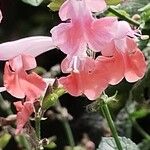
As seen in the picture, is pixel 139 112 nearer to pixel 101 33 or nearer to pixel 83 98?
pixel 83 98

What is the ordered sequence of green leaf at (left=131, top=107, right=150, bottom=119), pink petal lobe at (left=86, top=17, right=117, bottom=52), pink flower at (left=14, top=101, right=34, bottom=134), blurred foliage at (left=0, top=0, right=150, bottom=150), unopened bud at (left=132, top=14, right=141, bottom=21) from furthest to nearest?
green leaf at (left=131, top=107, right=150, bottom=119) < blurred foliage at (left=0, top=0, right=150, bottom=150) < unopened bud at (left=132, top=14, right=141, bottom=21) < pink flower at (left=14, top=101, right=34, bottom=134) < pink petal lobe at (left=86, top=17, right=117, bottom=52)

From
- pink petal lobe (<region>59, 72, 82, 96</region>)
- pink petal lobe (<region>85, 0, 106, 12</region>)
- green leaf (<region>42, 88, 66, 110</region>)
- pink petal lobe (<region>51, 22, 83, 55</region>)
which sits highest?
pink petal lobe (<region>85, 0, 106, 12</region>)

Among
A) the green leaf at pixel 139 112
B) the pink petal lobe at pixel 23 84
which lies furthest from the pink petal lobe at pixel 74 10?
the green leaf at pixel 139 112

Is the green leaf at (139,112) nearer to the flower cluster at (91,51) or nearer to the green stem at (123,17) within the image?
the green stem at (123,17)

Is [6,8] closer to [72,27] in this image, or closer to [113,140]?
[113,140]

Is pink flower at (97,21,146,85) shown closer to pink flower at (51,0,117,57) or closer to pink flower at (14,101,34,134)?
pink flower at (51,0,117,57)

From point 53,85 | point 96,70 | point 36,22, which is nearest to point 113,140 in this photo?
point 53,85

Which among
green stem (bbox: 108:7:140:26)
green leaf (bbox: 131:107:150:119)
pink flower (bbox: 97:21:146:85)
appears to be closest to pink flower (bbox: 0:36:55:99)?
pink flower (bbox: 97:21:146:85)
